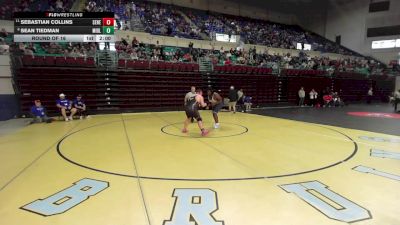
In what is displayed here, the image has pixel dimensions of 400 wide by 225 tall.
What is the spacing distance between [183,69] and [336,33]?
89.8 feet

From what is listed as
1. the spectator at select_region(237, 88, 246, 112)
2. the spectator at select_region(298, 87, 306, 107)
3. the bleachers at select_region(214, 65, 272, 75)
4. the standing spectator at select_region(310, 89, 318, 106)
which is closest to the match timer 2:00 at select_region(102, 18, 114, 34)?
the spectator at select_region(237, 88, 246, 112)

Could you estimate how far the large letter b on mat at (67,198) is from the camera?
3291 millimetres

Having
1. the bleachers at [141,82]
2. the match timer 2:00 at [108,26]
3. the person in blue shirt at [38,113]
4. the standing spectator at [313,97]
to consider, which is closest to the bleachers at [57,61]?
the bleachers at [141,82]

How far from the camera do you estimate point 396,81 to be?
26.9 metres

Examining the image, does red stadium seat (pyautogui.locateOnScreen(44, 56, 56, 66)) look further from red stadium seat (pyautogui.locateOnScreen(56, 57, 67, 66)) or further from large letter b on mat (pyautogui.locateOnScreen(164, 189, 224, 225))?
large letter b on mat (pyautogui.locateOnScreen(164, 189, 224, 225))

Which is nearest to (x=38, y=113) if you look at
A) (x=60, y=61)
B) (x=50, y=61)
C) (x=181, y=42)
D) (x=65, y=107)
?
(x=65, y=107)

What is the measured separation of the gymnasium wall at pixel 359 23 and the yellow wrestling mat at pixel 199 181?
29.5 meters

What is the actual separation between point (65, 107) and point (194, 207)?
10514mm

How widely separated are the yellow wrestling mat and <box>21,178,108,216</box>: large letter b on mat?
0.01m

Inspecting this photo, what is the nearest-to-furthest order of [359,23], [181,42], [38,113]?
[38,113], [181,42], [359,23]

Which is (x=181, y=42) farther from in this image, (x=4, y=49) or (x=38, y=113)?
(x=38, y=113)

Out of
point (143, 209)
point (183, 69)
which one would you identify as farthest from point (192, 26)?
point (143, 209)
